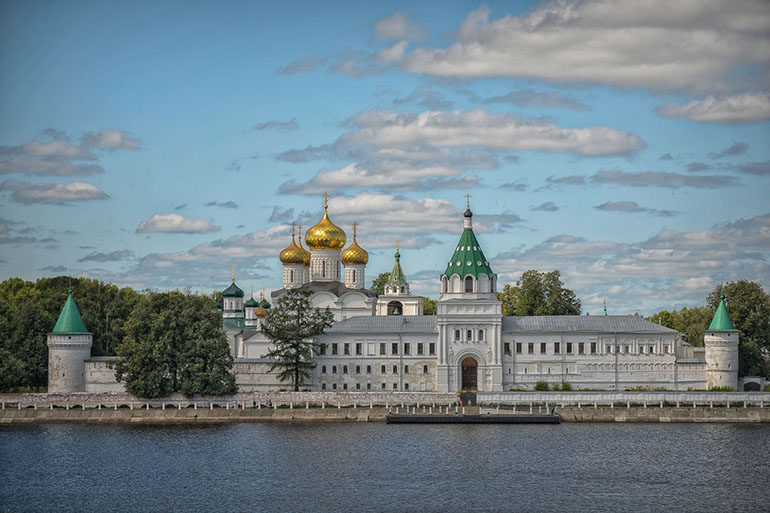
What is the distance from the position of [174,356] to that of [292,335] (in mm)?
6103

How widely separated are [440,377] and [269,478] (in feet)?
69.9

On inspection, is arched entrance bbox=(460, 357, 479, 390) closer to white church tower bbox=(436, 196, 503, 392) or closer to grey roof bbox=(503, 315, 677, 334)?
white church tower bbox=(436, 196, 503, 392)

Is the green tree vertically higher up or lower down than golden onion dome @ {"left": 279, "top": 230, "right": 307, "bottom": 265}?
lower down

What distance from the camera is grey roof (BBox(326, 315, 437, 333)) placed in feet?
197

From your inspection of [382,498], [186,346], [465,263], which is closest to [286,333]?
[186,346]

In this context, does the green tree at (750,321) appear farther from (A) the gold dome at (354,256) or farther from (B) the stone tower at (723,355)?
(A) the gold dome at (354,256)

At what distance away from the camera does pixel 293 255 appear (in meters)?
73.3

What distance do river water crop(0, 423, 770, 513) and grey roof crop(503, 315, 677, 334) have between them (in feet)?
29.4

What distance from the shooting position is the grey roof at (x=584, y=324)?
193ft

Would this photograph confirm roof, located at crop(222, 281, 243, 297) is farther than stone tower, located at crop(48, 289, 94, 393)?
Yes

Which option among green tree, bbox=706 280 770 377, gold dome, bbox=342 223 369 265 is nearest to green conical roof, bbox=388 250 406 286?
gold dome, bbox=342 223 369 265

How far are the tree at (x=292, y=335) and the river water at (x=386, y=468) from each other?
654 centimetres

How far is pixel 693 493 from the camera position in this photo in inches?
1403

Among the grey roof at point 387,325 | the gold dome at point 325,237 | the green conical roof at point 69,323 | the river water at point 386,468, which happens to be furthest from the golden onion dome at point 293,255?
the river water at point 386,468
